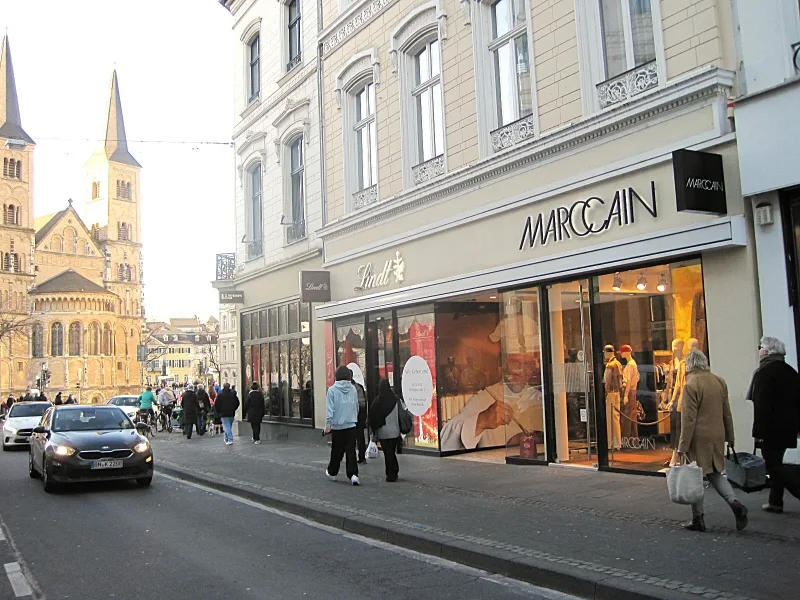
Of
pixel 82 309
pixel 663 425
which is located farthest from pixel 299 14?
pixel 82 309

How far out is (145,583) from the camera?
256 inches

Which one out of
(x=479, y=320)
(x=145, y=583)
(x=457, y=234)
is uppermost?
(x=457, y=234)

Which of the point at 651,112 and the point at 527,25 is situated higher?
the point at 527,25

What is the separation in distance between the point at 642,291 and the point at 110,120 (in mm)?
123217

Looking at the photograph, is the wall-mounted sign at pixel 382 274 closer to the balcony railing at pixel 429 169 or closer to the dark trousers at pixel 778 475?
the balcony railing at pixel 429 169

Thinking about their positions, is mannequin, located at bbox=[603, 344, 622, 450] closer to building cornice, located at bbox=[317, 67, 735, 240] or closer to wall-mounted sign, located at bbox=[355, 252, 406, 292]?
building cornice, located at bbox=[317, 67, 735, 240]

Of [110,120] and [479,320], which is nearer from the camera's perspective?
[479,320]

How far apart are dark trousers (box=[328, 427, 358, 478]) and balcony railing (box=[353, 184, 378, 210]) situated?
6295 mm

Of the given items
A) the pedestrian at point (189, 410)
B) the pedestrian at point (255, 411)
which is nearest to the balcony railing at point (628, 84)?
the pedestrian at point (255, 411)

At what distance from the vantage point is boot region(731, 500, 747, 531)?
22.4 feet

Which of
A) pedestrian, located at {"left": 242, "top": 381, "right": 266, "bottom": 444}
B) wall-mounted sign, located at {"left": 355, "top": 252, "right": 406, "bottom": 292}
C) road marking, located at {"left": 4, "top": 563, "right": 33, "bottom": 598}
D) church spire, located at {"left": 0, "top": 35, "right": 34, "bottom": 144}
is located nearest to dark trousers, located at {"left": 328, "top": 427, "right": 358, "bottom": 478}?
wall-mounted sign, located at {"left": 355, "top": 252, "right": 406, "bottom": 292}

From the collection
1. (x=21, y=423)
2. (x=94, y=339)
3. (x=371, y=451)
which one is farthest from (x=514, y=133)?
(x=94, y=339)

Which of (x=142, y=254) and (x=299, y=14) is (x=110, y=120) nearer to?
(x=142, y=254)

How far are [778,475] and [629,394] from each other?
3.53m
